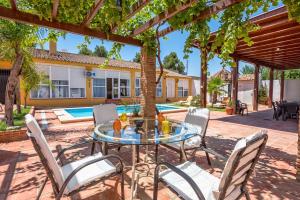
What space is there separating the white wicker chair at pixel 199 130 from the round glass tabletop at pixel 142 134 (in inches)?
A: 14.4

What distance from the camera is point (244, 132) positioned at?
21.8 ft

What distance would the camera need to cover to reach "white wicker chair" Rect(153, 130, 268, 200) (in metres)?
1.52

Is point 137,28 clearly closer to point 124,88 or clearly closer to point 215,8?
point 215,8

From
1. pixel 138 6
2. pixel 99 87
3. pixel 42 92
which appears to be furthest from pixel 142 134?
pixel 99 87

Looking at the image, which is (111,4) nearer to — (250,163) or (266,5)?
(266,5)

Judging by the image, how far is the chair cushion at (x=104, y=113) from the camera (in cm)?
397

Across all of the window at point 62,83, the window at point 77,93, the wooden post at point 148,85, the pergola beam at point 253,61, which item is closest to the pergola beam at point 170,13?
the wooden post at point 148,85

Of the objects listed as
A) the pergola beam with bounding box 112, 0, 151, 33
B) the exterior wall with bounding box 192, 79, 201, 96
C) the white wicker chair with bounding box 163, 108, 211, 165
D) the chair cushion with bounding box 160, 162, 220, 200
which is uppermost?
the pergola beam with bounding box 112, 0, 151, 33

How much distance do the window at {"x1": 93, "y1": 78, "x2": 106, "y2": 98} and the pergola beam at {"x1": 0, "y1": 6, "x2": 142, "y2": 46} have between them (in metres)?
11.9

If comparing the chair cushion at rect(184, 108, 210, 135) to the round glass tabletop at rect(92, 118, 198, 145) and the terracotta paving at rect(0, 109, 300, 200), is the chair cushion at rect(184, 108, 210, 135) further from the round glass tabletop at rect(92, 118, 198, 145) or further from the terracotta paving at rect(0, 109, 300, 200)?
the terracotta paving at rect(0, 109, 300, 200)

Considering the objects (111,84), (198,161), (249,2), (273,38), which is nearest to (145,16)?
(249,2)

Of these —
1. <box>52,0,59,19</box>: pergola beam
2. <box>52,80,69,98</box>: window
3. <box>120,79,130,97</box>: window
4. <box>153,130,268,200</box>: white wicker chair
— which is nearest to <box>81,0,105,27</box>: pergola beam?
<box>52,0,59,19</box>: pergola beam

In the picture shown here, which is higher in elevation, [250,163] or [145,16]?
[145,16]

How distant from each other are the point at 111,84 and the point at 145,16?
12.7m
